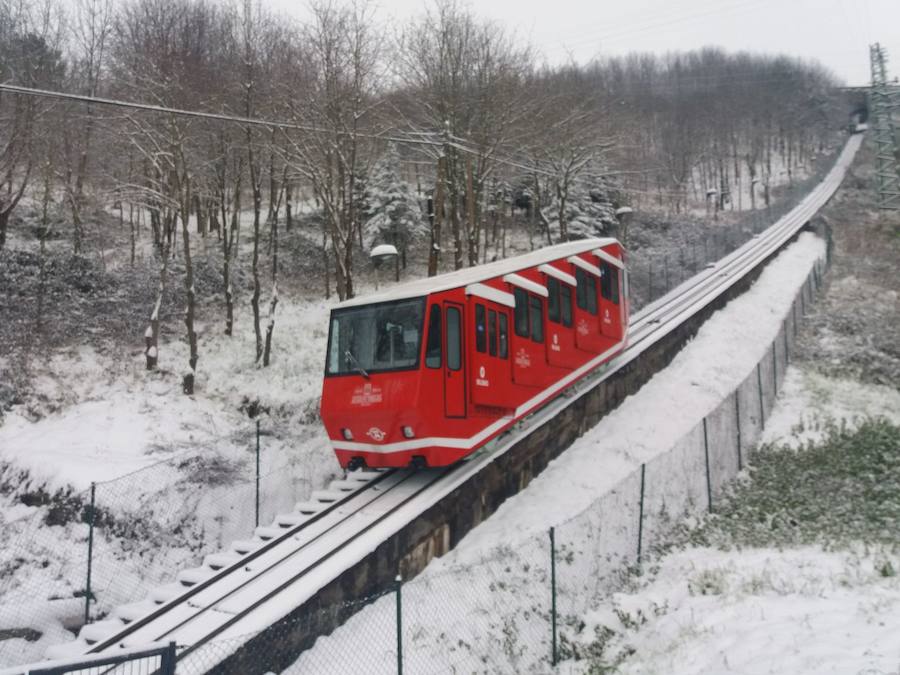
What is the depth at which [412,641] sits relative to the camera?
8.74 m

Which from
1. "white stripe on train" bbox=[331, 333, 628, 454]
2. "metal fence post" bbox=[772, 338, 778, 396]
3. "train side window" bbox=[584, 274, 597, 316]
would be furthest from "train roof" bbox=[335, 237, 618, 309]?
"metal fence post" bbox=[772, 338, 778, 396]

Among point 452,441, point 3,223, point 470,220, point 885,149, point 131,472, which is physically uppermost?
point 885,149

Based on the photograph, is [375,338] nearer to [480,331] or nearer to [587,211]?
[480,331]

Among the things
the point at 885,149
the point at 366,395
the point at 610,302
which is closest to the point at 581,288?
the point at 610,302

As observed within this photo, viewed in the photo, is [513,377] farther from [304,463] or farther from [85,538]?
[85,538]

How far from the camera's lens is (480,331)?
12805 millimetres

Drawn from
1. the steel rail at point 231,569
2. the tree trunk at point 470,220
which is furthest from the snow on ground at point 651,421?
the tree trunk at point 470,220

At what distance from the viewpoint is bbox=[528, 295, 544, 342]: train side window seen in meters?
14.7

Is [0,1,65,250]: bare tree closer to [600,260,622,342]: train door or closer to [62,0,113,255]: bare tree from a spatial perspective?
[62,0,113,255]: bare tree

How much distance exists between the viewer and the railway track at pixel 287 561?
328 inches

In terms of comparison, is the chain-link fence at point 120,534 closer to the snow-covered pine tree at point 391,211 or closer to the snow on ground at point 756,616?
the snow on ground at point 756,616

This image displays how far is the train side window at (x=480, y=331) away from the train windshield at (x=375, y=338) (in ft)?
4.09

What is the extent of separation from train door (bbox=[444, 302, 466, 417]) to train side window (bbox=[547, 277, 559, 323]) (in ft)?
12.4

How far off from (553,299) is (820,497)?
6777mm
